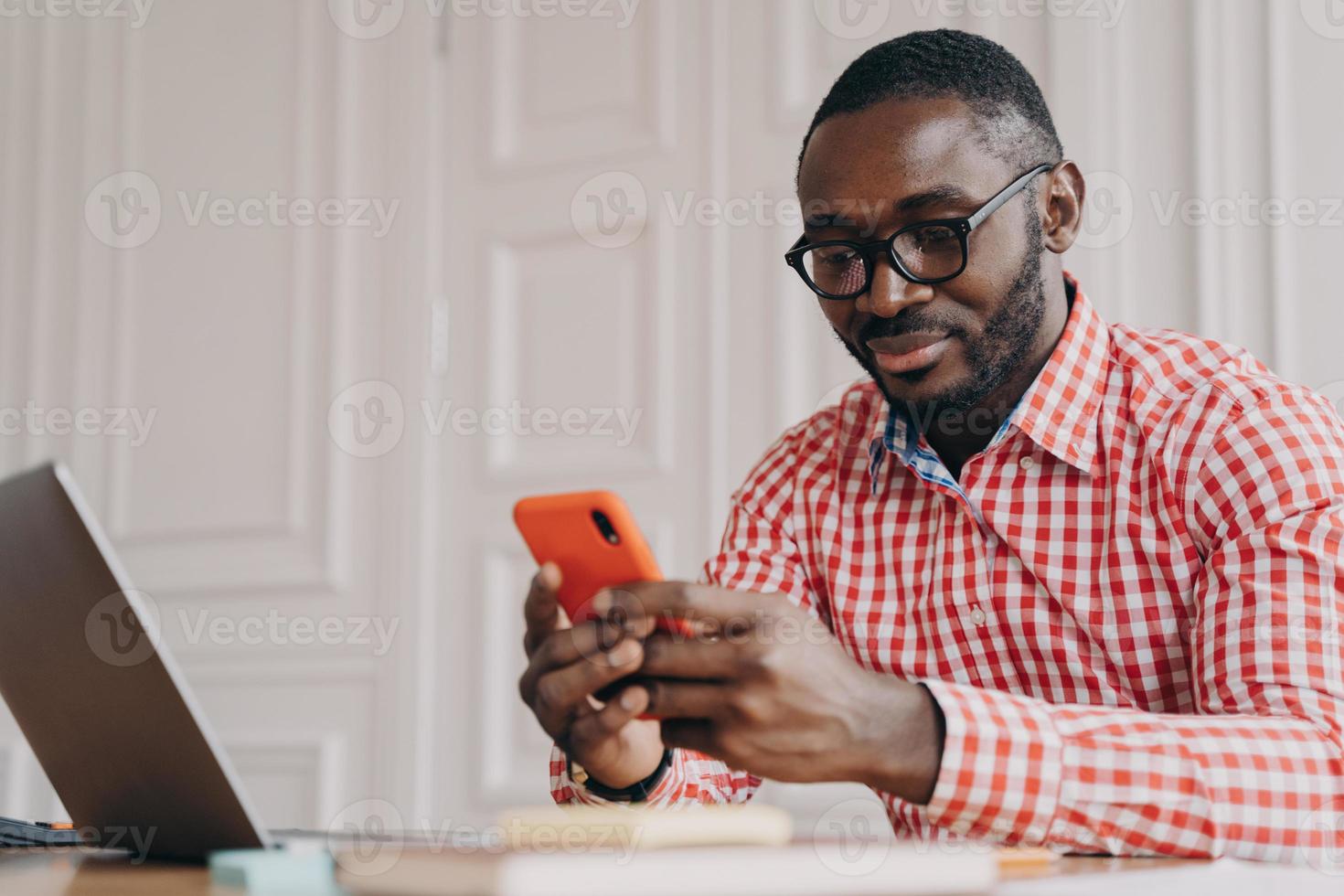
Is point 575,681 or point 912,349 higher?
point 912,349

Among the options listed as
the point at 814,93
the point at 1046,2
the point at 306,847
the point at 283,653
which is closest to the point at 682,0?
the point at 814,93

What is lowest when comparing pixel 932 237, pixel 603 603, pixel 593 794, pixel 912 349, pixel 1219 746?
pixel 593 794

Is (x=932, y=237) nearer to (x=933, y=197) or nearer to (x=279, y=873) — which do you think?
(x=933, y=197)

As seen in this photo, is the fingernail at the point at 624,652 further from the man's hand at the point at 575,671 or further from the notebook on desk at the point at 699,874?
the notebook on desk at the point at 699,874

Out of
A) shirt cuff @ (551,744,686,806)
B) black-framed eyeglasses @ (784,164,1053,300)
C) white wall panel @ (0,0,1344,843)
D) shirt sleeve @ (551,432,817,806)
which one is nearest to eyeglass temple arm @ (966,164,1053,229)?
black-framed eyeglasses @ (784,164,1053,300)

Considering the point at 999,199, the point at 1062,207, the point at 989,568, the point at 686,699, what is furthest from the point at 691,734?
the point at 1062,207

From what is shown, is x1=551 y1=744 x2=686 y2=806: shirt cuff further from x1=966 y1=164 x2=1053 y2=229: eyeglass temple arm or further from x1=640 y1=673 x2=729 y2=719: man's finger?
x1=966 y1=164 x2=1053 y2=229: eyeglass temple arm

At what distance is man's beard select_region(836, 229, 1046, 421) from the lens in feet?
4.17

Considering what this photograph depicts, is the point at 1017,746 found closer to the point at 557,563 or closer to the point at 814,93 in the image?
the point at 557,563

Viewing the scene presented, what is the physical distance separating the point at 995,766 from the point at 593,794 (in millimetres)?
433

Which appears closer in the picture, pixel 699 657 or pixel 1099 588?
pixel 699 657

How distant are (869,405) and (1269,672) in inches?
23.3

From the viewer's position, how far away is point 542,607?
34.7 inches

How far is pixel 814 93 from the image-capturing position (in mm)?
2207
